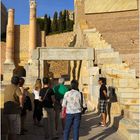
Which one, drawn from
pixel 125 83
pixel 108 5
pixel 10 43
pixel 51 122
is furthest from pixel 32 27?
pixel 51 122

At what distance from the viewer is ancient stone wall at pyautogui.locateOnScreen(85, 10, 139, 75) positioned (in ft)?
66.7

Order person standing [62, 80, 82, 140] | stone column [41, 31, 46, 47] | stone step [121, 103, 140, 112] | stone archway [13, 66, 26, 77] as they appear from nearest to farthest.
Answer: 1. person standing [62, 80, 82, 140]
2. stone step [121, 103, 140, 112]
3. stone archway [13, 66, 26, 77]
4. stone column [41, 31, 46, 47]

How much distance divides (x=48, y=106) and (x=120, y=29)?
1614cm

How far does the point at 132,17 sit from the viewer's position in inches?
957

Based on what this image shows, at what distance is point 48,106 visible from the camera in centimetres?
810

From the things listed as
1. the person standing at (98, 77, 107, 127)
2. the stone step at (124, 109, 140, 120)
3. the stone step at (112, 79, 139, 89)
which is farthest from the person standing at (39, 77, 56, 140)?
the stone step at (112, 79, 139, 89)

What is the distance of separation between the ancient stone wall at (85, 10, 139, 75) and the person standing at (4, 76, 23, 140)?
11675 millimetres

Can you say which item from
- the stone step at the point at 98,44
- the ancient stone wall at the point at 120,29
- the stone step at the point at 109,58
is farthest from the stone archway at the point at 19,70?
the stone step at the point at 109,58

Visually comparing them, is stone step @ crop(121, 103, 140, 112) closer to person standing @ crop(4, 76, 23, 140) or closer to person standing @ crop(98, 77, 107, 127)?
person standing @ crop(98, 77, 107, 127)

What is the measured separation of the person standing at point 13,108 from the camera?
22.3 ft

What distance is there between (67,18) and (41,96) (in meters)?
47.0

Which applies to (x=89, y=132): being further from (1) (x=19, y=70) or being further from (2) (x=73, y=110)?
(1) (x=19, y=70)

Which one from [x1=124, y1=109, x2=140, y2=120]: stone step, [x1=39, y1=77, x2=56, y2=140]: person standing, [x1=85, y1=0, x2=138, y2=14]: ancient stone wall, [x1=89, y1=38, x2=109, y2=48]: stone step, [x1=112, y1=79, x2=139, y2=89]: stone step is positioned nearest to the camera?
[x1=39, y1=77, x2=56, y2=140]: person standing

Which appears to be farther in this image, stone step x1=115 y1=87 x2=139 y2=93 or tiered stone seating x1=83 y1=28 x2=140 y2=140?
stone step x1=115 y1=87 x2=139 y2=93
